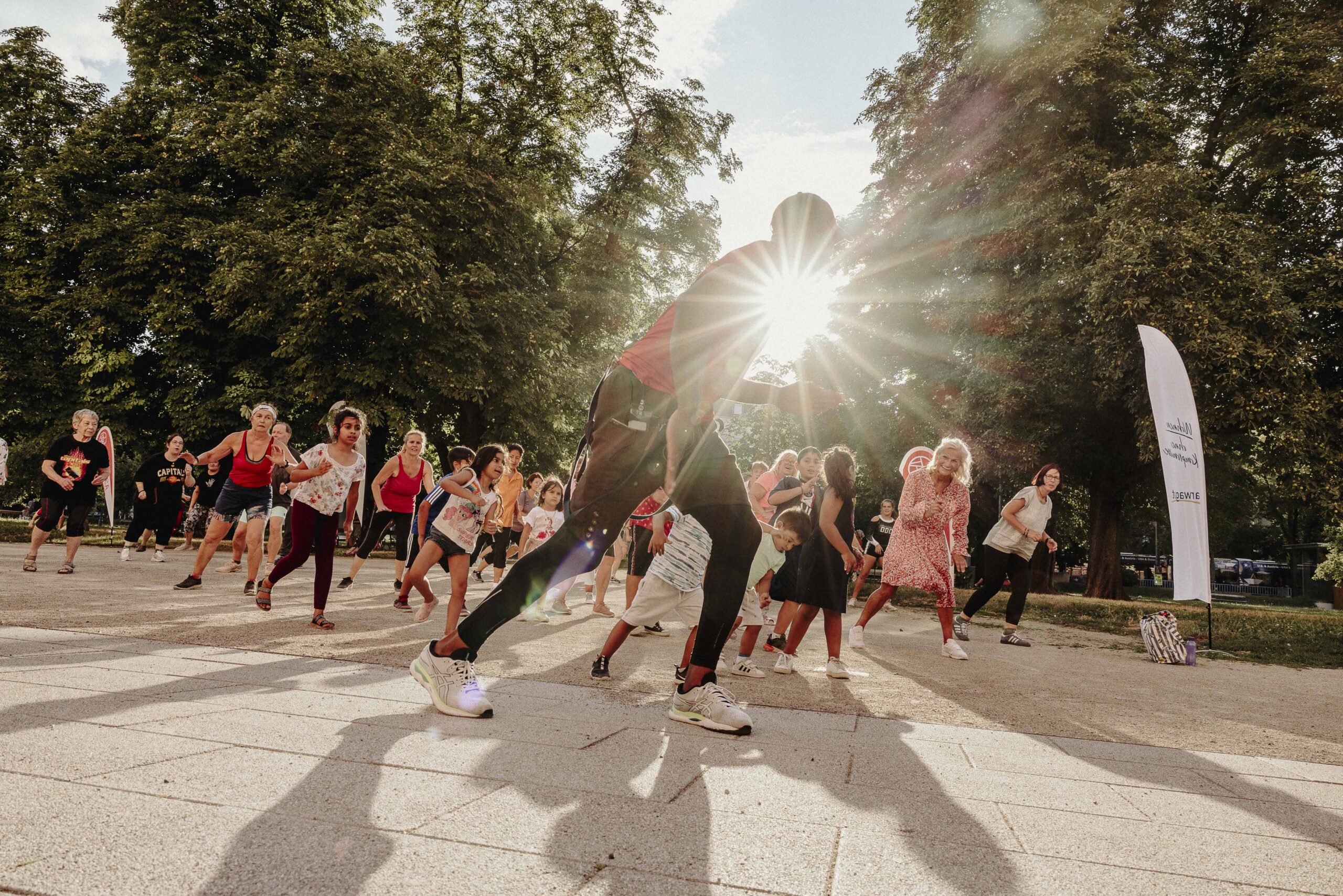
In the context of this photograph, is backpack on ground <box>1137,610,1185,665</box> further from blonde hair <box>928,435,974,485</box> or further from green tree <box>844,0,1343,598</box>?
green tree <box>844,0,1343,598</box>

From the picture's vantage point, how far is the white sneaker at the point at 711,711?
12.1 feet

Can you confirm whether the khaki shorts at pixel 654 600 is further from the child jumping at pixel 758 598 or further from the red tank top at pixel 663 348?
the red tank top at pixel 663 348

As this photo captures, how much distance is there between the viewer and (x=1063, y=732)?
171 inches

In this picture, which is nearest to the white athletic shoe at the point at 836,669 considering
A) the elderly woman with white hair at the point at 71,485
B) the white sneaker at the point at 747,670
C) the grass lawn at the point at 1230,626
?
the white sneaker at the point at 747,670

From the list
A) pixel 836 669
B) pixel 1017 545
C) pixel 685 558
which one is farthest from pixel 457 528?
pixel 1017 545

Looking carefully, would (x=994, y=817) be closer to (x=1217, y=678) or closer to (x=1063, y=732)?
(x=1063, y=732)

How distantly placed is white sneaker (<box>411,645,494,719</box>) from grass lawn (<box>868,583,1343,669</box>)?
908cm

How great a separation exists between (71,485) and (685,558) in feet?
29.6

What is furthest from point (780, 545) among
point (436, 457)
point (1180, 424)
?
point (436, 457)

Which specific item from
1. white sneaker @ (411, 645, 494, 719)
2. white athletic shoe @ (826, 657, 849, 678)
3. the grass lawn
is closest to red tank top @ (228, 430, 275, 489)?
white sneaker @ (411, 645, 494, 719)

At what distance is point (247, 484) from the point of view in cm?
912

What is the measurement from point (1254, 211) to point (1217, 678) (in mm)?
13912

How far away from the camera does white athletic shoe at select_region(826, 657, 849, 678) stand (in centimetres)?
592

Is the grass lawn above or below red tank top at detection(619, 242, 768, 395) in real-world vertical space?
below
